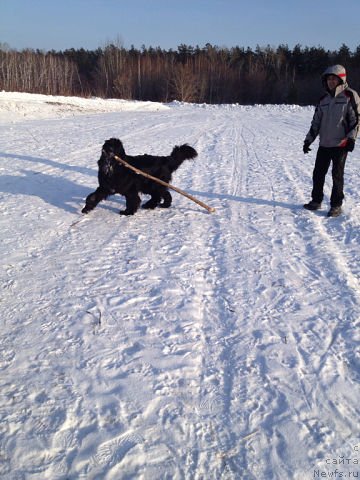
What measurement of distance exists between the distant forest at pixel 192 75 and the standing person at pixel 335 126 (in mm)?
39012

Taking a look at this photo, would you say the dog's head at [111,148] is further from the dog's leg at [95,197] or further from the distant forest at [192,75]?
the distant forest at [192,75]

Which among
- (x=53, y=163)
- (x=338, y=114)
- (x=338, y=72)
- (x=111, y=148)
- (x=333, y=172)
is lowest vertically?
(x=53, y=163)

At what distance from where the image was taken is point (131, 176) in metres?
5.09

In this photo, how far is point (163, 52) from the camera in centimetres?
6378

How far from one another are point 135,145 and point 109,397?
29.1ft

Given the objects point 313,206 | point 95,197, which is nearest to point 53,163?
point 95,197

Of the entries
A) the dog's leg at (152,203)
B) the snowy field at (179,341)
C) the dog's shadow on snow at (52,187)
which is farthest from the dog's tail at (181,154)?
the dog's shadow on snow at (52,187)

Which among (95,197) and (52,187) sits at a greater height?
(95,197)

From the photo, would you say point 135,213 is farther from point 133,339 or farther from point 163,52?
point 163,52

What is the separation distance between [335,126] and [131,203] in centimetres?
301

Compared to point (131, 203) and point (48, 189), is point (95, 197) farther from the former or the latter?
point (48, 189)

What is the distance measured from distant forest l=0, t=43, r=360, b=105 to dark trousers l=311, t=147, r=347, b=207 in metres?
39.1

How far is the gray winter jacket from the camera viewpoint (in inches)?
186

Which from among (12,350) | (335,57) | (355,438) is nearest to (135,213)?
(12,350)
